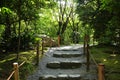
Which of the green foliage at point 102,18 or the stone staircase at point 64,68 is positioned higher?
the green foliage at point 102,18

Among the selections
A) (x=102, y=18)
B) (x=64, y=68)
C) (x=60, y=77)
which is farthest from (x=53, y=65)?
(x=102, y=18)

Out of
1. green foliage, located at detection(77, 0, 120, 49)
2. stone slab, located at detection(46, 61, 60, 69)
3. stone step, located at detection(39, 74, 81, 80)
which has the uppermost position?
green foliage, located at detection(77, 0, 120, 49)

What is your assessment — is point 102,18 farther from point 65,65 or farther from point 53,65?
point 53,65

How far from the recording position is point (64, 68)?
11.5 m

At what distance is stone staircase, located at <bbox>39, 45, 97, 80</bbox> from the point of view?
9.74 m

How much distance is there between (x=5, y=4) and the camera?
9742mm

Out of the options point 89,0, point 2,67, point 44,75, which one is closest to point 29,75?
point 44,75

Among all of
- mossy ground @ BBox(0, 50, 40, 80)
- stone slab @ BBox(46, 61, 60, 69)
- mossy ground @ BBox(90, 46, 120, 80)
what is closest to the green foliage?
mossy ground @ BBox(90, 46, 120, 80)

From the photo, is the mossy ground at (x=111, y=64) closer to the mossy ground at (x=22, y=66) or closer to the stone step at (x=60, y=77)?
the stone step at (x=60, y=77)

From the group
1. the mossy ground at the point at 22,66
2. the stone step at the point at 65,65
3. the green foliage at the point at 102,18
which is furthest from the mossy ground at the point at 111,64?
the mossy ground at the point at 22,66

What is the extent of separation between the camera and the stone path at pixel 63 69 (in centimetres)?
975

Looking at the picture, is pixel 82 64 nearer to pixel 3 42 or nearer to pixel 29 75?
pixel 29 75

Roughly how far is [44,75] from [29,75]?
2.04ft

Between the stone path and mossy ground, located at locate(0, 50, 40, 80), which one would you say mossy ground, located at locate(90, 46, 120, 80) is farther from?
mossy ground, located at locate(0, 50, 40, 80)
